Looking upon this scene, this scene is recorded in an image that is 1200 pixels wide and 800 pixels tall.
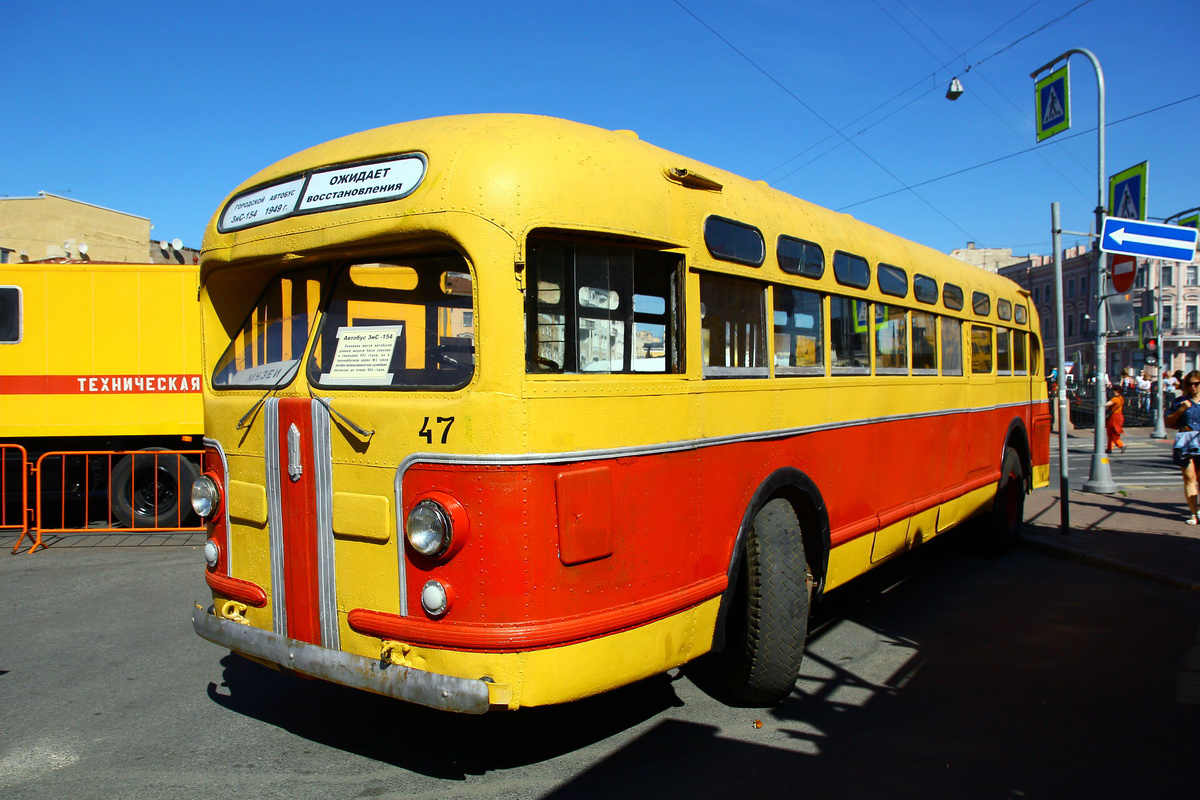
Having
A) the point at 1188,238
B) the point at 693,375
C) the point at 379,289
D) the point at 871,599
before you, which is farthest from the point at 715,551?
the point at 1188,238

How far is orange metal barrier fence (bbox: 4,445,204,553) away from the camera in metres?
10.4

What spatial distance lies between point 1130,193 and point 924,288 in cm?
710

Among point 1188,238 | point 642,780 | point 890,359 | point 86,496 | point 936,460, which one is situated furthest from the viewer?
point 86,496

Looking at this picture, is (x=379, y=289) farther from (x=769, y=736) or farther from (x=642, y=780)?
(x=769, y=736)

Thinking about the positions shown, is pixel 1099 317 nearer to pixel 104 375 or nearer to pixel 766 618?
pixel 766 618

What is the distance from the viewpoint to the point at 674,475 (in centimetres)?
387

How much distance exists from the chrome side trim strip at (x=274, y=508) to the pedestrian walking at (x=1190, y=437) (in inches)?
405

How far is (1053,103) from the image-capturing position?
1255cm

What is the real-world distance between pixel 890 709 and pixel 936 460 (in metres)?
2.94

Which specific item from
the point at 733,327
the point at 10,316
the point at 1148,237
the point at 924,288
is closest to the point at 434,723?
the point at 733,327

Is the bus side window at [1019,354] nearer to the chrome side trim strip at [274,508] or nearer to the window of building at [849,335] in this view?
the window of building at [849,335]

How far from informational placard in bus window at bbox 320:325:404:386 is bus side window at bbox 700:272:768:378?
1.47 m

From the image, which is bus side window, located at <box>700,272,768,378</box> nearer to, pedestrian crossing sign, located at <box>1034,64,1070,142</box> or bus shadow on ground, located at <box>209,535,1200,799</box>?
bus shadow on ground, located at <box>209,535,1200,799</box>

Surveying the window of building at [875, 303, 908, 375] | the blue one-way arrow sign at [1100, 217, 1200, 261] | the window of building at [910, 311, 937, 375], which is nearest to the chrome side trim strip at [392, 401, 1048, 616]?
the window of building at [875, 303, 908, 375]
